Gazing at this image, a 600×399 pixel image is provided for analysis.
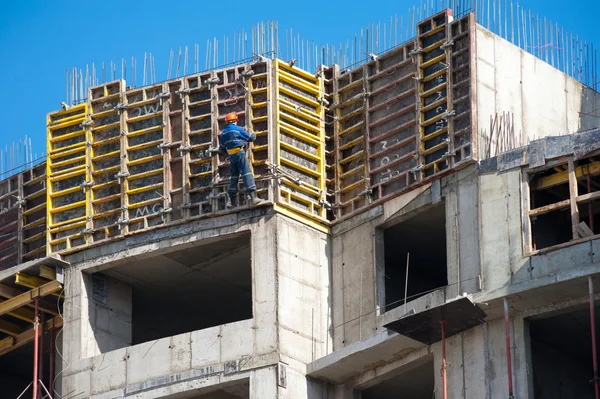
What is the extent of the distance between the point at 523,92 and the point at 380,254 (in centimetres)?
541

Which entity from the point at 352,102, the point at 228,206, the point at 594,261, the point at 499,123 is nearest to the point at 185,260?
the point at 228,206

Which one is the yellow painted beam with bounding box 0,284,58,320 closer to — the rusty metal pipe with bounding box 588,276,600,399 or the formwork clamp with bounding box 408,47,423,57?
the formwork clamp with bounding box 408,47,423,57

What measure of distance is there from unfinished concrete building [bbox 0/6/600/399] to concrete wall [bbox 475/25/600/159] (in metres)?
0.06

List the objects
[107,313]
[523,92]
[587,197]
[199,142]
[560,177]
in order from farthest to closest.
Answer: [107,313]
[199,142]
[523,92]
[560,177]
[587,197]

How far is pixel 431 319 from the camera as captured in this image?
44.8 meters

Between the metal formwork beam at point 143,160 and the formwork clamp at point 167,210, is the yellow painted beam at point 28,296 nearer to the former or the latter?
the metal formwork beam at point 143,160

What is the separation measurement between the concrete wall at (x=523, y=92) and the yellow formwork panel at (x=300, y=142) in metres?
5.07

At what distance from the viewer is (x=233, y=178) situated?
159ft

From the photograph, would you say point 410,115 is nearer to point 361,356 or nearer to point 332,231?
point 332,231

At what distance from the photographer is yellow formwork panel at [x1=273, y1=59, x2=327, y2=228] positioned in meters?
48.8

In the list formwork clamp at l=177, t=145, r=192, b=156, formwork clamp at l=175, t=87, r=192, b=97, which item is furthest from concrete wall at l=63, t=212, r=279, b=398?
formwork clamp at l=175, t=87, r=192, b=97

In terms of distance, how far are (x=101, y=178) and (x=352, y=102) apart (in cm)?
699

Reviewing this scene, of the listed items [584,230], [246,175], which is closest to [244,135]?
[246,175]

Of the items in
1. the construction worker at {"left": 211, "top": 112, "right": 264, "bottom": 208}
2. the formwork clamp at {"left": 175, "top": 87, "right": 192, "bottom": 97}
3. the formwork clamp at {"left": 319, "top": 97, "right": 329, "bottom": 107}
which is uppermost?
the formwork clamp at {"left": 175, "top": 87, "right": 192, "bottom": 97}
